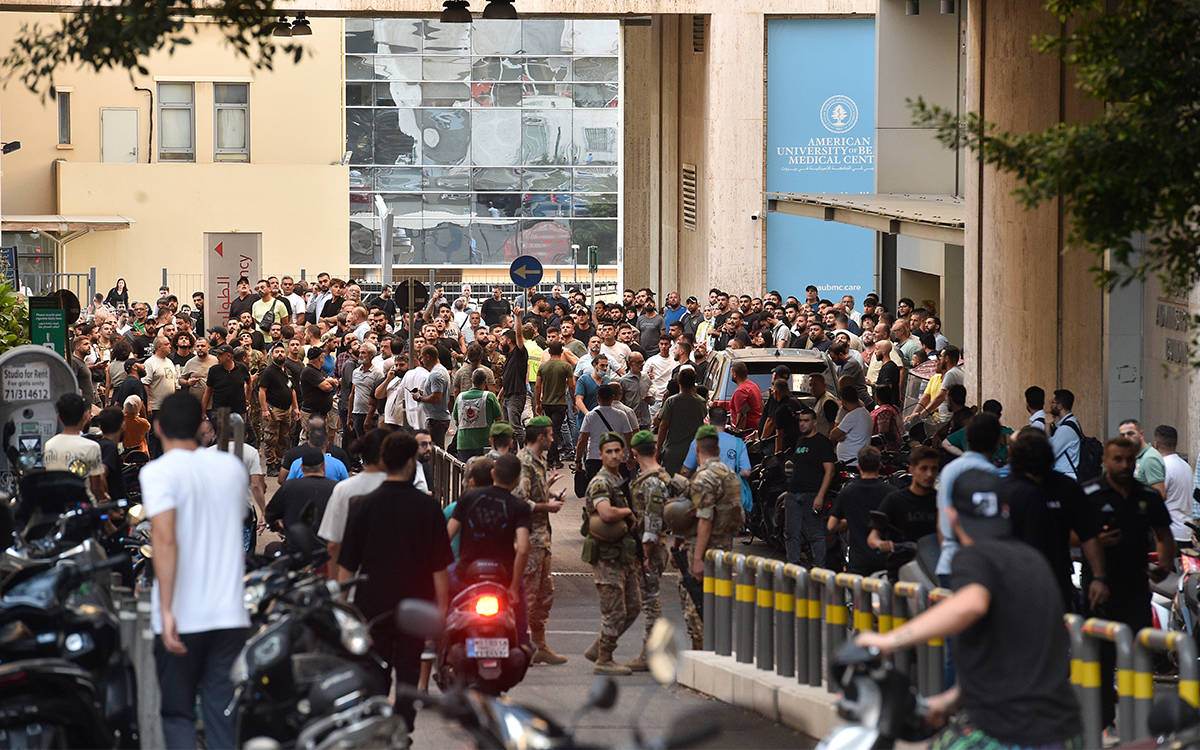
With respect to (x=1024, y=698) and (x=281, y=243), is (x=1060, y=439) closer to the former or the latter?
(x=1024, y=698)

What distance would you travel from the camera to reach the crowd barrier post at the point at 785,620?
36.3 ft

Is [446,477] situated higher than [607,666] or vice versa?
[446,477]

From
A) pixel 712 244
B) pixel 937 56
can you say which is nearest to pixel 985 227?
pixel 937 56

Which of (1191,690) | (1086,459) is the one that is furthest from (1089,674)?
(1086,459)

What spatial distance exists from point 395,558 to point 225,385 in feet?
44.1

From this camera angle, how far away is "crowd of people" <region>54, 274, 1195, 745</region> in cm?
897

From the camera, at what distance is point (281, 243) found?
5422cm

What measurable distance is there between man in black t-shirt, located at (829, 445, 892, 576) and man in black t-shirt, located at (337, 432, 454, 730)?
471 cm

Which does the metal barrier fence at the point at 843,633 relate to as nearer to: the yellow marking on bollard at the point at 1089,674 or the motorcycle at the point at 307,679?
the yellow marking on bollard at the point at 1089,674

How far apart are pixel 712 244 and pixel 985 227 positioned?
603 inches

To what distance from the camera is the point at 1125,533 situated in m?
10.6

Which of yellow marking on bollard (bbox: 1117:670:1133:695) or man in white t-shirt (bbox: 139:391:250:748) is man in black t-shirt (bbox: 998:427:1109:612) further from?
man in white t-shirt (bbox: 139:391:250:748)

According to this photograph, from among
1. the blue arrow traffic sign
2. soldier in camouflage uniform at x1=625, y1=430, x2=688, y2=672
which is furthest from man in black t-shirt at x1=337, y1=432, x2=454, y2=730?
the blue arrow traffic sign

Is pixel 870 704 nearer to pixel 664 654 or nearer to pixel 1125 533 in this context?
pixel 664 654
